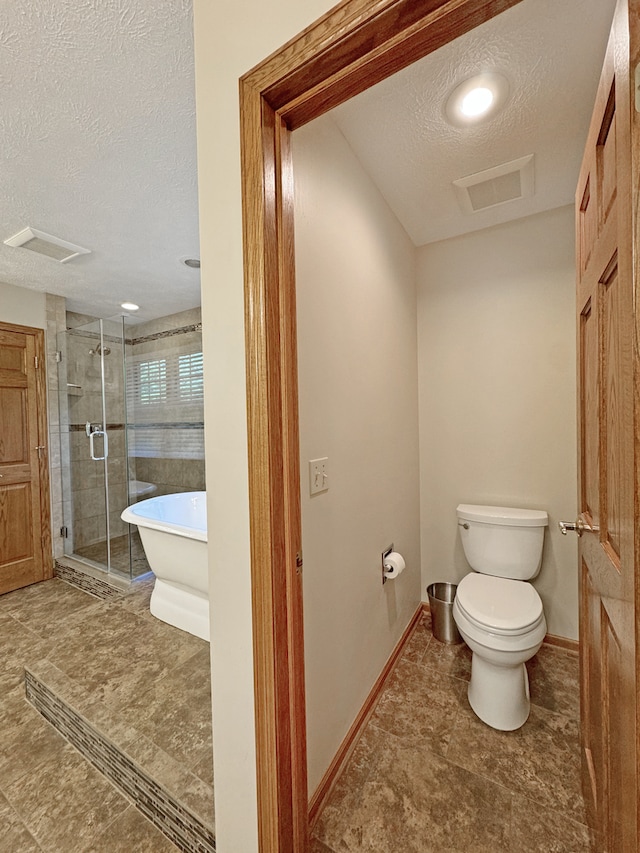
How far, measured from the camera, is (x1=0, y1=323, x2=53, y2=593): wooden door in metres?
2.84

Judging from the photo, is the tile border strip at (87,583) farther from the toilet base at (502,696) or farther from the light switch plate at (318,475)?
the toilet base at (502,696)

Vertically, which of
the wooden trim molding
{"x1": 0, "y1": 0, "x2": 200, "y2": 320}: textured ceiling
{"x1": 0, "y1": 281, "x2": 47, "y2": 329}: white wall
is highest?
{"x1": 0, "y1": 0, "x2": 200, "y2": 320}: textured ceiling

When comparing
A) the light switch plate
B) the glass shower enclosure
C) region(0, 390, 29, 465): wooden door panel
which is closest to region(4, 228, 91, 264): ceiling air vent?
the glass shower enclosure

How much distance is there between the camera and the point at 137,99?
1.28 meters

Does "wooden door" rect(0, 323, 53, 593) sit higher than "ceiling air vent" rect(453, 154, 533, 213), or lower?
lower

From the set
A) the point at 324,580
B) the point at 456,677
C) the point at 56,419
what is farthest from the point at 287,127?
the point at 56,419

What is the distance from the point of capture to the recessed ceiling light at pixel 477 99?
119 centimetres

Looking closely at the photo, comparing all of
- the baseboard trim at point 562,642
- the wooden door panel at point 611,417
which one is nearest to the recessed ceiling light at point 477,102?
the wooden door panel at point 611,417

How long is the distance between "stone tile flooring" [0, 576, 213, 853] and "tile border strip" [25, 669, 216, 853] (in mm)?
22

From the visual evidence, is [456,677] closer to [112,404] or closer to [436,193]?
[436,193]

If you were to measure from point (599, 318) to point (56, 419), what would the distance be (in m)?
3.76

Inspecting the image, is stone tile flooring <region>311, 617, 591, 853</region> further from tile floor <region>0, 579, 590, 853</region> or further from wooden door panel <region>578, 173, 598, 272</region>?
wooden door panel <region>578, 173, 598, 272</region>

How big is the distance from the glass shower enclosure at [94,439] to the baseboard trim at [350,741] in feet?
7.25

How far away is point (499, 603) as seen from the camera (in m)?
1.62
